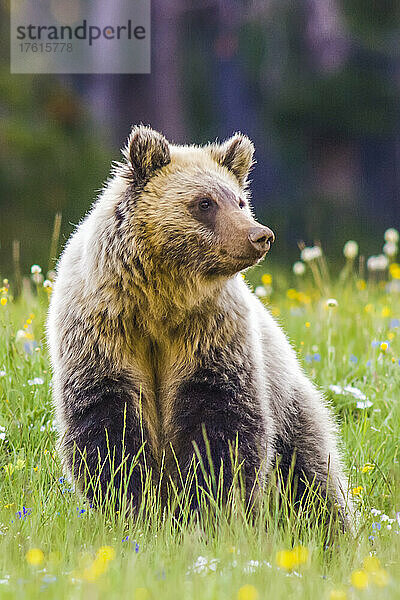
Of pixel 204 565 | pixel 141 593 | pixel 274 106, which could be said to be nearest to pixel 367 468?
pixel 204 565

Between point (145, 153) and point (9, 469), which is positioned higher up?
point (145, 153)

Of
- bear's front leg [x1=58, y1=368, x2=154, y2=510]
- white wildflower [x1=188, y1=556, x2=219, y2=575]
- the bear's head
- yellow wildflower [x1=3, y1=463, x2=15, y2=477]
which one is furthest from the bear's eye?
white wildflower [x1=188, y1=556, x2=219, y2=575]

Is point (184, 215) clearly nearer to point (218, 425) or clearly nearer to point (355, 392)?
point (218, 425)

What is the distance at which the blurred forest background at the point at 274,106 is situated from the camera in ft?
39.5

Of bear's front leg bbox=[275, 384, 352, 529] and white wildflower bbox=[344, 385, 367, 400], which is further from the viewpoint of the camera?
white wildflower bbox=[344, 385, 367, 400]

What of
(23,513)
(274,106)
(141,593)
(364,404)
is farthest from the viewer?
(274,106)

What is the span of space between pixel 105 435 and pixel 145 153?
128 centimetres

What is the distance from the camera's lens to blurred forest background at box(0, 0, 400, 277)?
1205 cm

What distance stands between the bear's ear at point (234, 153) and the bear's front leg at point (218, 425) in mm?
966

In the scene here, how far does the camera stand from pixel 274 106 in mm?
13188

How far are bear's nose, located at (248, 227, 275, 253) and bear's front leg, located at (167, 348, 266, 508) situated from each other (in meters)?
0.52

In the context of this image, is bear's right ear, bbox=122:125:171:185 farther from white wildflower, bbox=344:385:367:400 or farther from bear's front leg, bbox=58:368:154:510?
white wildflower, bbox=344:385:367:400

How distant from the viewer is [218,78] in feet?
42.9

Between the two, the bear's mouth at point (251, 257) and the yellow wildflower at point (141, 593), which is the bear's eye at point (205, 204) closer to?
the bear's mouth at point (251, 257)
